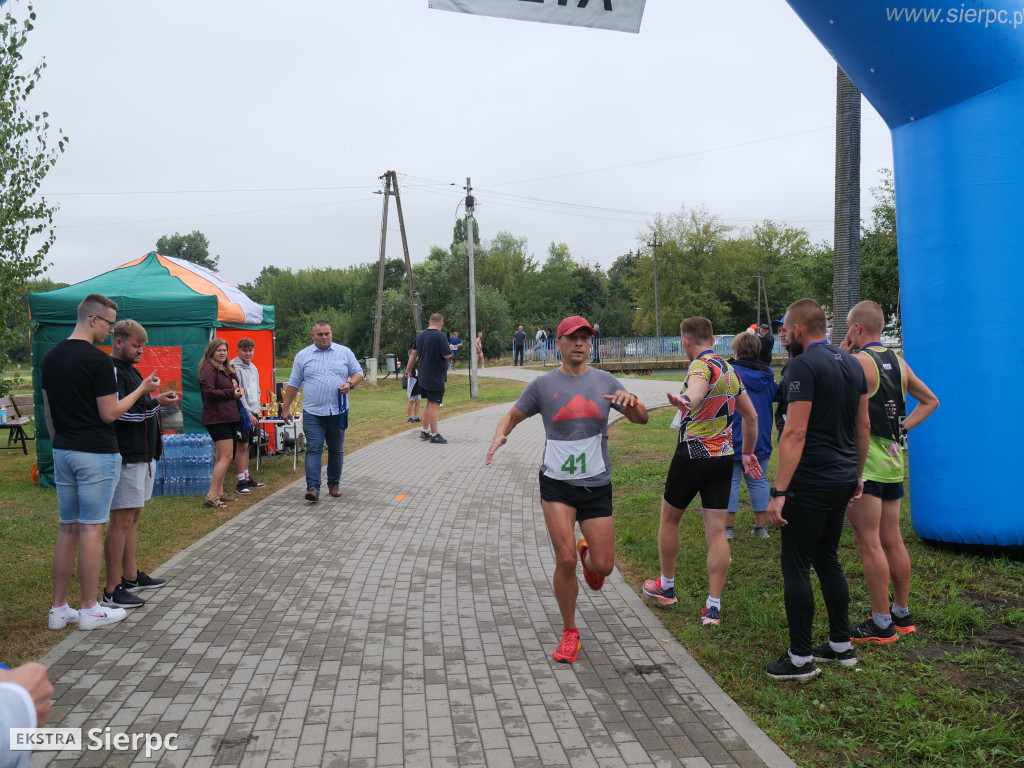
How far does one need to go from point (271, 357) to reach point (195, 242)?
77.8 meters

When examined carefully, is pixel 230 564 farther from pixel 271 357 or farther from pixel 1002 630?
pixel 271 357

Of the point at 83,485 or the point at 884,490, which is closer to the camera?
the point at 884,490

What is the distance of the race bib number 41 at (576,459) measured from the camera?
421cm

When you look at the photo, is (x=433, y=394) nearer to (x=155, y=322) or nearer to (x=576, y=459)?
(x=155, y=322)

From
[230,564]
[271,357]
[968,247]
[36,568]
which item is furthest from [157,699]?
[271,357]

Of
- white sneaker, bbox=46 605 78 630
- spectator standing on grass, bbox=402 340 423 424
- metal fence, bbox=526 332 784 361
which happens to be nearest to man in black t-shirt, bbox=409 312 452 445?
spectator standing on grass, bbox=402 340 423 424

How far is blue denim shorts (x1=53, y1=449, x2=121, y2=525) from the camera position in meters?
4.63

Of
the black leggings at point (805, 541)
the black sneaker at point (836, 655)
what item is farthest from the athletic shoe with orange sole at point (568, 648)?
the black sneaker at point (836, 655)

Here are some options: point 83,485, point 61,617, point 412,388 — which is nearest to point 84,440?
point 83,485

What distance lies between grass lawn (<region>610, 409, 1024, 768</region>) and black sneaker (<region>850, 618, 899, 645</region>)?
0.23 feet

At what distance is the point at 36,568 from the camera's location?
20.0ft

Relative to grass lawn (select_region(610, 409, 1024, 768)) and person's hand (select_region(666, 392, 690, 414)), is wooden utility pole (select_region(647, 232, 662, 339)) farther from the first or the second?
person's hand (select_region(666, 392, 690, 414))

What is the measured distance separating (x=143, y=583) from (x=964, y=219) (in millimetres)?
6639

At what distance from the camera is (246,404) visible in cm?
960
